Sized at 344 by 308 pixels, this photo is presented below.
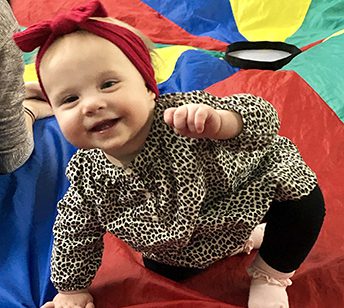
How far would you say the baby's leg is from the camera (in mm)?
684

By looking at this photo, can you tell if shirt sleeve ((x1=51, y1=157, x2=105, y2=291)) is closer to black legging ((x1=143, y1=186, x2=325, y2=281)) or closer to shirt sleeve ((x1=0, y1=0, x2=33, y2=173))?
black legging ((x1=143, y1=186, x2=325, y2=281))

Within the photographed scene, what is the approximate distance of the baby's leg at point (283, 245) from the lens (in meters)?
0.68

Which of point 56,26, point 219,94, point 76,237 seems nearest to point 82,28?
point 56,26

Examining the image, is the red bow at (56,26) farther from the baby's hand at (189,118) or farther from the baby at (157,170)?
the baby's hand at (189,118)

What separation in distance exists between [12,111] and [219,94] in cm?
43

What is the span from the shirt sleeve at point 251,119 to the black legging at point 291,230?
0.10 meters

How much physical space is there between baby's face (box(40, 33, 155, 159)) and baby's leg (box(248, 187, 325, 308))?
236 millimetres

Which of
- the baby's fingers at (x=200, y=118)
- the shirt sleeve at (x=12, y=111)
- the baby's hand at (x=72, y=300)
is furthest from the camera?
the shirt sleeve at (x=12, y=111)

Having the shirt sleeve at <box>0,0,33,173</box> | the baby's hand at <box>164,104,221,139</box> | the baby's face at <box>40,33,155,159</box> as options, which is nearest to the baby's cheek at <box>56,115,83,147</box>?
the baby's face at <box>40,33,155,159</box>

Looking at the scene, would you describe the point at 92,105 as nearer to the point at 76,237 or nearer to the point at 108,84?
the point at 108,84

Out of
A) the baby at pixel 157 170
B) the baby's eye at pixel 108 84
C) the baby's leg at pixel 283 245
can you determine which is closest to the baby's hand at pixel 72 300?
the baby at pixel 157 170

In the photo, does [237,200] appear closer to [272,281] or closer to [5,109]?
Result: [272,281]

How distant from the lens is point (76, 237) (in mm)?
706

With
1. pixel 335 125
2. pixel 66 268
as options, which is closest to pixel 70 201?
pixel 66 268
